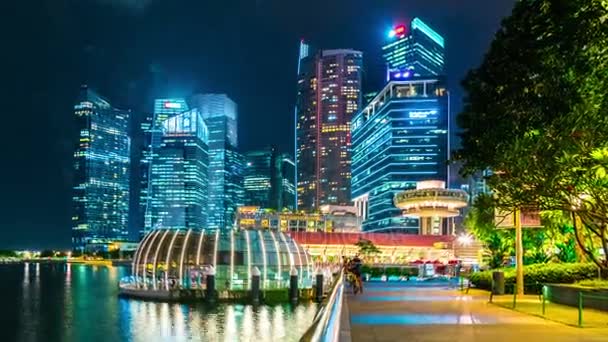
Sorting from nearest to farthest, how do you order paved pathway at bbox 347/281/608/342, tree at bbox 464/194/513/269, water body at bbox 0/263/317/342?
paved pathway at bbox 347/281/608/342
water body at bbox 0/263/317/342
tree at bbox 464/194/513/269

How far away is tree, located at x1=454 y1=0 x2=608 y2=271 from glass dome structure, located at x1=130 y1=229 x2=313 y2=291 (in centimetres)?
4185

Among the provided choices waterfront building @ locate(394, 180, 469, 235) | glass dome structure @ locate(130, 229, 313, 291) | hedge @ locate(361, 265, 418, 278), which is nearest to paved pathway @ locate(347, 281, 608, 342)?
glass dome structure @ locate(130, 229, 313, 291)

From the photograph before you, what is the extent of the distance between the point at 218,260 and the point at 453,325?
44.8 m

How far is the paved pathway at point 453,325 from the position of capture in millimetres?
14912

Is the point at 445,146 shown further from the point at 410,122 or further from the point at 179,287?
the point at 179,287

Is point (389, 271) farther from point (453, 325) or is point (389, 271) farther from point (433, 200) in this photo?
point (433, 200)

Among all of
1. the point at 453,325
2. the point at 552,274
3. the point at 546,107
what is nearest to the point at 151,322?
the point at 552,274

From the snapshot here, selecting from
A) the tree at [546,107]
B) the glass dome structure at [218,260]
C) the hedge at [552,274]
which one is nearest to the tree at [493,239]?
the hedge at [552,274]

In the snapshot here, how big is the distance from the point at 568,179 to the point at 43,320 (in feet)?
152

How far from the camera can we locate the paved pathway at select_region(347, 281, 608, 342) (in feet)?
48.9

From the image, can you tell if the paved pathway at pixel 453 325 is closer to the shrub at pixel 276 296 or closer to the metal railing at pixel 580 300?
the metal railing at pixel 580 300

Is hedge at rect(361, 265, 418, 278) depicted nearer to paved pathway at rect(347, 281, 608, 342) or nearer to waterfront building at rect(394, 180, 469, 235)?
paved pathway at rect(347, 281, 608, 342)

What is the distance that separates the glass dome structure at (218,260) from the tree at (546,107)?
4185 cm

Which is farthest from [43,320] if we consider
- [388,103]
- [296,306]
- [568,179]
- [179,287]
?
[388,103]
